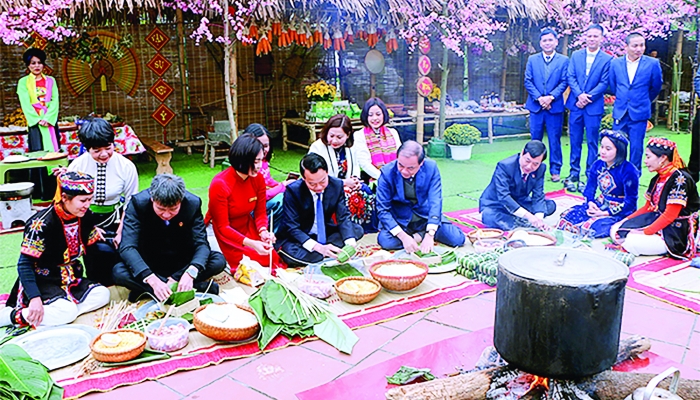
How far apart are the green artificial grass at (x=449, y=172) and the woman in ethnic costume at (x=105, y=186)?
1.00 meters

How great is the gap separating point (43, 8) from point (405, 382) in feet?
20.2

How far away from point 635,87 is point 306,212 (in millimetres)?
4245

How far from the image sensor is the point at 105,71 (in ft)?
31.1

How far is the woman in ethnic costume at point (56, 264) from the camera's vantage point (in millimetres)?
3430

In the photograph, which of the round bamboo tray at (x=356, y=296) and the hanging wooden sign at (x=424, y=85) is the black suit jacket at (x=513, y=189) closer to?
the round bamboo tray at (x=356, y=296)

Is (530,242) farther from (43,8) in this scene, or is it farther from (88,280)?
(43,8)

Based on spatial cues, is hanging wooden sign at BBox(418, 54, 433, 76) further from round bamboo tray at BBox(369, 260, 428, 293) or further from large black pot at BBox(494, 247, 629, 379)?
large black pot at BBox(494, 247, 629, 379)

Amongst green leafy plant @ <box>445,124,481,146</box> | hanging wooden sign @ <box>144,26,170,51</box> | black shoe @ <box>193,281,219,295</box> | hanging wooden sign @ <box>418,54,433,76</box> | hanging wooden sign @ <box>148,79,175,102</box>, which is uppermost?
hanging wooden sign @ <box>144,26,170,51</box>

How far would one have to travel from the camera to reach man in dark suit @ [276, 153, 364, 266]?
14.8 ft

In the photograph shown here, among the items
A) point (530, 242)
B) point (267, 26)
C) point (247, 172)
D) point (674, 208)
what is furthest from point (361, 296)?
point (267, 26)

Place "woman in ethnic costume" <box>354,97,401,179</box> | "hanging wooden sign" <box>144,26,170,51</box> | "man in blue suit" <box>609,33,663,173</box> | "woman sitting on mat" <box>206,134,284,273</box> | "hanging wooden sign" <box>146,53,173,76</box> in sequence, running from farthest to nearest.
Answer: "hanging wooden sign" <box>146,53,173,76</box>, "hanging wooden sign" <box>144,26,170,51</box>, "man in blue suit" <box>609,33,663,173</box>, "woman in ethnic costume" <box>354,97,401,179</box>, "woman sitting on mat" <box>206,134,284,273</box>

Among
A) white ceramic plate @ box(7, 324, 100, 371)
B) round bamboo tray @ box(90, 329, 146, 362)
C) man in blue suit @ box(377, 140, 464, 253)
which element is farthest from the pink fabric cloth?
round bamboo tray @ box(90, 329, 146, 362)

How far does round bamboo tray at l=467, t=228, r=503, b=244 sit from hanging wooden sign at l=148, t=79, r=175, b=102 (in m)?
6.53

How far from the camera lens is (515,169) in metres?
5.39
